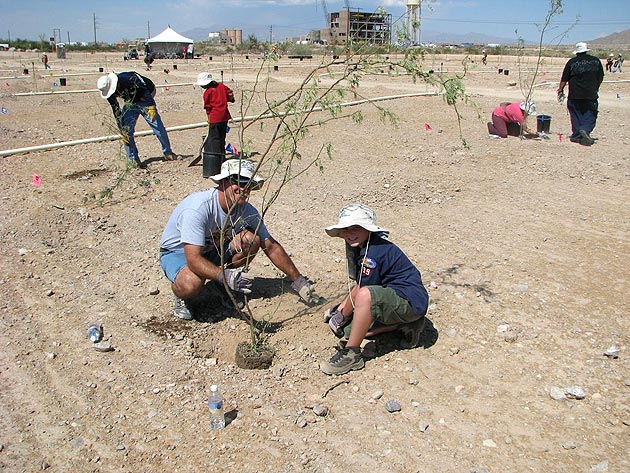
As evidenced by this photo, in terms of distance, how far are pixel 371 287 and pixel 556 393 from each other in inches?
44.1

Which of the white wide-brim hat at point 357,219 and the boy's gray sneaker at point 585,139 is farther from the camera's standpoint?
the boy's gray sneaker at point 585,139

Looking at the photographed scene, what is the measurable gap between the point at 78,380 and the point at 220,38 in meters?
86.9

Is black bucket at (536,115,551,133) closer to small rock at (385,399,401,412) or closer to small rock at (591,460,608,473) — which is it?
small rock at (385,399,401,412)

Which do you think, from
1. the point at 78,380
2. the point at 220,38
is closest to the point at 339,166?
the point at 78,380

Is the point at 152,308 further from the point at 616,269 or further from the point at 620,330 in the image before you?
the point at 616,269

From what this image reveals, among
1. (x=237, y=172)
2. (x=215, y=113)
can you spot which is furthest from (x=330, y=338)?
(x=215, y=113)

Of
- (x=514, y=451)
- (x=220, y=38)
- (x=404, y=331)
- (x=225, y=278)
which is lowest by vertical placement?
(x=514, y=451)

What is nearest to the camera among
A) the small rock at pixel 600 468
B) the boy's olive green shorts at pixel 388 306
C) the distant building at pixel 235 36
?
the small rock at pixel 600 468

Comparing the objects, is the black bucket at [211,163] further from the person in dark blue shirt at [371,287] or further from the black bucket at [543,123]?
the black bucket at [543,123]

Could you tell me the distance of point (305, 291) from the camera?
4.02m

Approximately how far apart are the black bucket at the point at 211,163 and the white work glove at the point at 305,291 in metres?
3.57

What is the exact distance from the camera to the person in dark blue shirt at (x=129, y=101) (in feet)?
24.5

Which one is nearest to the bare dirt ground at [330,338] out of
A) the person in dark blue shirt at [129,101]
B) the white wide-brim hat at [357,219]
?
the person in dark blue shirt at [129,101]

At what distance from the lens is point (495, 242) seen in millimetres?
5246
